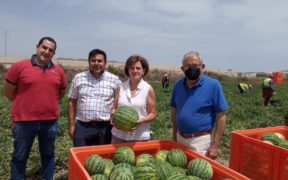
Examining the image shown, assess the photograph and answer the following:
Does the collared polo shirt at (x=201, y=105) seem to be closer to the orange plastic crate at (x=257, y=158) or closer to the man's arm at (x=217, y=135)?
the man's arm at (x=217, y=135)

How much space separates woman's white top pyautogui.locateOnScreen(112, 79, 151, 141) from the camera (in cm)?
452

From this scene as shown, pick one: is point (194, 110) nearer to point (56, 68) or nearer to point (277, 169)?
point (277, 169)

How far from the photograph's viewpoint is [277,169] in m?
3.81

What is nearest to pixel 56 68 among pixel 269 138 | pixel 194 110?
pixel 194 110

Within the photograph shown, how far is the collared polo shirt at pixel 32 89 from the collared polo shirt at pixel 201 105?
6.67 ft

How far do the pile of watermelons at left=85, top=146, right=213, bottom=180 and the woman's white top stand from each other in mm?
721

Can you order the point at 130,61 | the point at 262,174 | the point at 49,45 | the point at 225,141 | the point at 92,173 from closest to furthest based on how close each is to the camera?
the point at 92,173 → the point at 262,174 → the point at 130,61 → the point at 49,45 → the point at 225,141

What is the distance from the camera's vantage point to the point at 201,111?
14.6ft

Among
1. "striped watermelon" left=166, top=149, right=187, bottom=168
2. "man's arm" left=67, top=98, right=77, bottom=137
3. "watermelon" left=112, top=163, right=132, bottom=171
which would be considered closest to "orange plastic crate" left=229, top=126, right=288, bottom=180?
"striped watermelon" left=166, top=149, right=187, bottom=168

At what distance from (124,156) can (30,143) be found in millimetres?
2146

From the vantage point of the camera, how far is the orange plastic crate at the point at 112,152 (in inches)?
121

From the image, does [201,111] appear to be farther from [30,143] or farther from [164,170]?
[30,143]

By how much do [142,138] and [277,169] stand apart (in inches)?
68.5

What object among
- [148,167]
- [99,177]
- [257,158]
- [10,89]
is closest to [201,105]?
[257,158]
